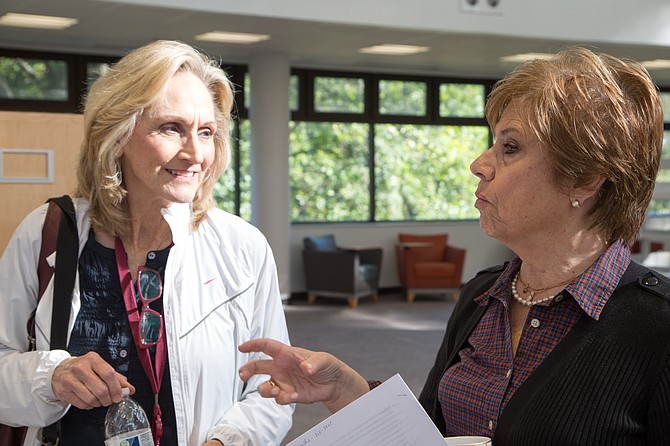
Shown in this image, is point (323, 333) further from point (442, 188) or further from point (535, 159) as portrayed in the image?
point (535, 159)

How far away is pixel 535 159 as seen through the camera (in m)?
1.98

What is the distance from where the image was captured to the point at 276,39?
11.9m

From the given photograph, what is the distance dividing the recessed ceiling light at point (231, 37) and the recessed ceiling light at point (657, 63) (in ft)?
22.2

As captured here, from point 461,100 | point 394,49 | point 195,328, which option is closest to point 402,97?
point 461,100

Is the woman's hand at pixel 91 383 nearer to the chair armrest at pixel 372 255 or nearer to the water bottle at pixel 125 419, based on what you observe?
the water bottle at pixel 125 419

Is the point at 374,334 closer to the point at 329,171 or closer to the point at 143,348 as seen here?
the point at 329,171

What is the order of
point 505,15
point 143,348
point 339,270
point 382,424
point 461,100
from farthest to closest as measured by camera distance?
point 461,100
point 339,270
point 505,15
point 143,348
point 382,424

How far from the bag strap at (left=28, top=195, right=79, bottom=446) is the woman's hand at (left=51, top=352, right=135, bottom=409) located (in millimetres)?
228

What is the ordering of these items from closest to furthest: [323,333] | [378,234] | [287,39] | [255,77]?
1. [323,333]
2. [287,39]
3. [255,77]
4. [378,234]

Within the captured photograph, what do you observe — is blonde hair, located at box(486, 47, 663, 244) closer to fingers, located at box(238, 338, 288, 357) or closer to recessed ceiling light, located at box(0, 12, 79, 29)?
fingers, located at box(238, 338, 288, 357)

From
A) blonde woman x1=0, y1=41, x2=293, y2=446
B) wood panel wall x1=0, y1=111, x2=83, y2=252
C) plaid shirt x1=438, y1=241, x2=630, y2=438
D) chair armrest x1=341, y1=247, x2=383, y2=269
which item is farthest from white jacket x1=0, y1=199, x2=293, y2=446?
chair armrest x1=341, y1=247, x2=383, y2=269

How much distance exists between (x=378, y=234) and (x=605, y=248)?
519 inches

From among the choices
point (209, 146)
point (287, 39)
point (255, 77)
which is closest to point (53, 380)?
point (209, 146)

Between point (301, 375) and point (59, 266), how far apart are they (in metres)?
0.89
